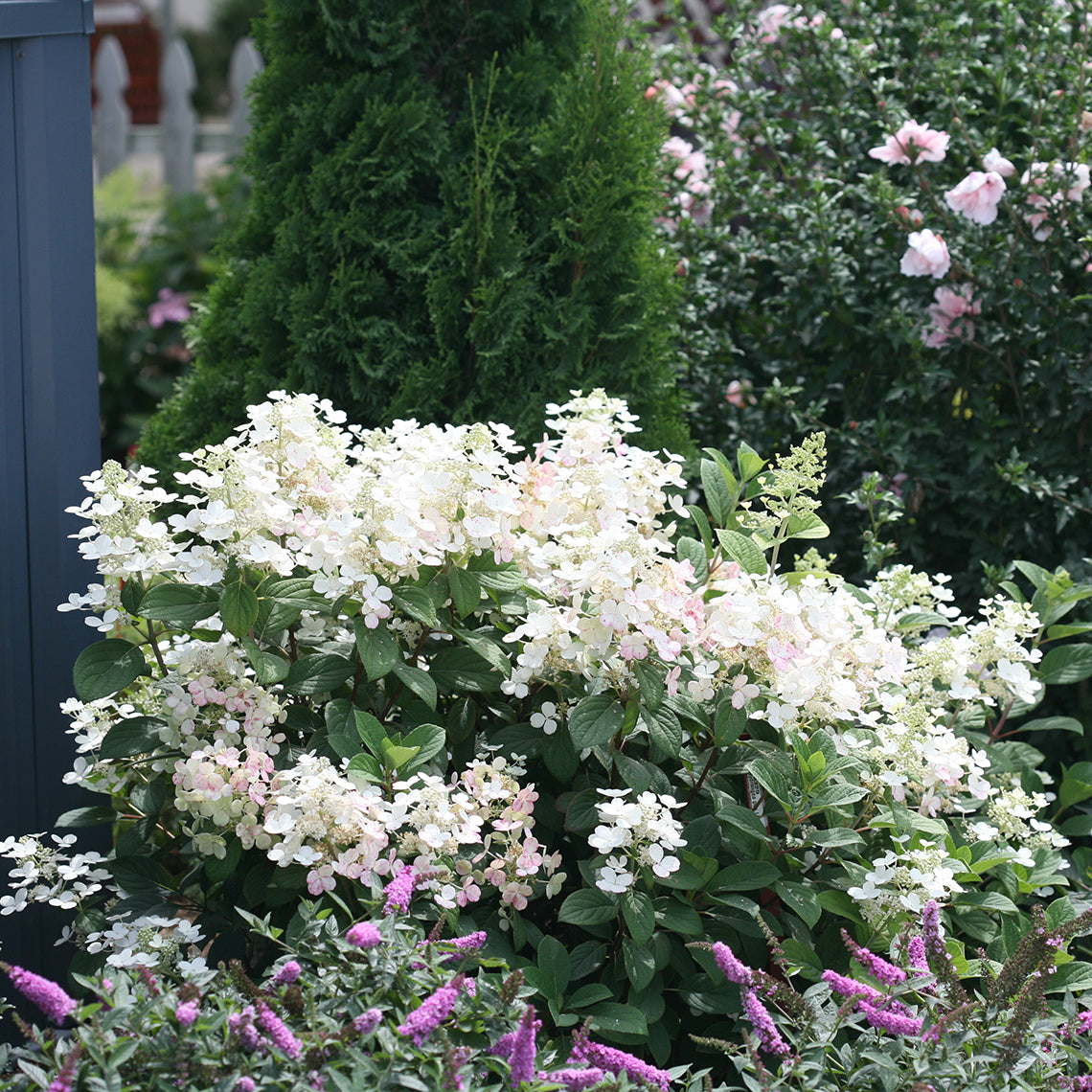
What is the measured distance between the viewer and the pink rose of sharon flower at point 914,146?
304 centimetres

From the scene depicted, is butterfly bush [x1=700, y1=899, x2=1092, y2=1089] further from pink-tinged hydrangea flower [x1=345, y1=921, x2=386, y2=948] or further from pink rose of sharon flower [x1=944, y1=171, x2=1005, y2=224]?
pink rose of sharon flower [x1=944, y1=171, x2=1005, y2=224]

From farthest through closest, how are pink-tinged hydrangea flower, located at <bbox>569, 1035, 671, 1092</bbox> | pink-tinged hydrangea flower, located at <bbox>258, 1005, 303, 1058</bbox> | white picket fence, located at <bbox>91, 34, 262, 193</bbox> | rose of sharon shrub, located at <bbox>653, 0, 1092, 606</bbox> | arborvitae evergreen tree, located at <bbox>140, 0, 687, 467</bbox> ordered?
white picket fence, located at <bbox>91, 34, 262, 193</bbox>, rose of sharon shrub, located at <bbox>653, 0, 1092, 606</bbox>, arborvitae evergreen tree, located at <bbox>140, 0, 687, 467</bbox>, pink-tinged hydrangea flower, located at <bbox>569, 1035, 671, 1092</bbox>, pink-tinged hydrangea flower, located at <bbox>258, 1005, 303, 1058</bbox>

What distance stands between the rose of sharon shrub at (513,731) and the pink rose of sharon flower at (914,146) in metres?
1.37

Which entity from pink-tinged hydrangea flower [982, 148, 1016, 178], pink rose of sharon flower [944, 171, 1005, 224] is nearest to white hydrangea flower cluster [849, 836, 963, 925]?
pink rose of sharon flower [944, 171, 1005, 224]

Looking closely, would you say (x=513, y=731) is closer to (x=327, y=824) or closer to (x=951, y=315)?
(x=327, y=824)

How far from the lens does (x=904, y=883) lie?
1847 mm

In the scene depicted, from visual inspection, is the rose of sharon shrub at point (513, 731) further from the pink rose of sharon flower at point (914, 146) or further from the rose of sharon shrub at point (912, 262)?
the pink rose of sharon flower at point (914, 146)

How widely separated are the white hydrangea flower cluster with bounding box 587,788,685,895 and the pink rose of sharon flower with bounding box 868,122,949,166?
6.77 ft

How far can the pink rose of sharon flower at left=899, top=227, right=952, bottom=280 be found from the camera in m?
2.91

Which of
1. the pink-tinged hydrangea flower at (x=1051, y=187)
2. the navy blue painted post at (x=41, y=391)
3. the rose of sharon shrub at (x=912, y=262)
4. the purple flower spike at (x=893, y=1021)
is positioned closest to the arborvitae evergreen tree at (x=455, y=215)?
the rose of sharon shrub at (x=912, y=262)

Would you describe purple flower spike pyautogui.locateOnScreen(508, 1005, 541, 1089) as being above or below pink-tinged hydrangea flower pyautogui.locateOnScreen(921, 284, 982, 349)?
below

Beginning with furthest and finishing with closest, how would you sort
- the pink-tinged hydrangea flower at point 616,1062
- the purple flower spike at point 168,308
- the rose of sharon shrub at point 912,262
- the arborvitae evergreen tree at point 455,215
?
the purple flower spike at point 168,308 → the rose of sharon shrub at point 912,262 → the arborvitae evergreen tree at point 455,215 → the pink-tinged hydrangea flower at point 616,1062

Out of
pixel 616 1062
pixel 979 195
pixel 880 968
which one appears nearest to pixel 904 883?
pixel 880 968

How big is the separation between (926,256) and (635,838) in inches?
71.9
